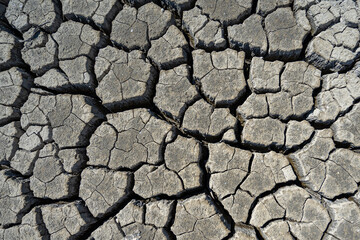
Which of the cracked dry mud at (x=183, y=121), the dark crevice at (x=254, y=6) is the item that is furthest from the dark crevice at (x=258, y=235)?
the dark crevice at (x=254, y=6)

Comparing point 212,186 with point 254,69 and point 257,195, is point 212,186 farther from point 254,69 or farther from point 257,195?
point 254,69

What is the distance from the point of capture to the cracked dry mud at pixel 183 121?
1507 millimetres

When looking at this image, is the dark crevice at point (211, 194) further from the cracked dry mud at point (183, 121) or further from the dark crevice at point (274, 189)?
the dark crevice at point (274, 189)

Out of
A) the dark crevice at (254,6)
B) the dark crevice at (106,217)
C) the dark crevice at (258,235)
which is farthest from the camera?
the dark crevice at (254,6)

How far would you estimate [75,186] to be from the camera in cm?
170

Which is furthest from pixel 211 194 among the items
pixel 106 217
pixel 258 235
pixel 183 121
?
pixel 106 217

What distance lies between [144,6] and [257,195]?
1.64 m

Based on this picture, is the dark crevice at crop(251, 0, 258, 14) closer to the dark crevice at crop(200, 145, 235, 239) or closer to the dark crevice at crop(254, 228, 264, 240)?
the dark crevice at crop(200, 145, 235, 239)

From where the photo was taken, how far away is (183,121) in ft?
5.59

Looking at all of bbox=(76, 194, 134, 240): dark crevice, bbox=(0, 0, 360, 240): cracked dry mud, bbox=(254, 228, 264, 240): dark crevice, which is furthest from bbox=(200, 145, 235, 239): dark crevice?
bbox=(76, 194, 134, 240): dark crevice

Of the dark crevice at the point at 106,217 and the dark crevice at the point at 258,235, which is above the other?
the dark crevice at the point at 106,217

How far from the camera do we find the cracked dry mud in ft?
4.94

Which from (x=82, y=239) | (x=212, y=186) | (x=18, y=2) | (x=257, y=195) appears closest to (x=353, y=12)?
(x=257, y=195)

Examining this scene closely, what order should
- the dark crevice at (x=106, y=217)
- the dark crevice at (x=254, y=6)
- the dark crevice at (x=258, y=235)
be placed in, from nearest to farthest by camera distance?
the dark crevice at (x=258, y=235) → the dark crevice at (x=106, y=217) → the dark crevice at (x=254, y=6)
